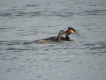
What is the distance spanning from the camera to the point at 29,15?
28.1m

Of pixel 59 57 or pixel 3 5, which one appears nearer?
pixel 59 57

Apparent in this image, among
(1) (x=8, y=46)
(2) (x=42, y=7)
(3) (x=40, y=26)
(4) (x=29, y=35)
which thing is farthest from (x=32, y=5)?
(1) (x=8, y=46)

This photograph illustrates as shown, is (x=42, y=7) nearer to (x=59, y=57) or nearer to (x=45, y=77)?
(x=59, y=57)

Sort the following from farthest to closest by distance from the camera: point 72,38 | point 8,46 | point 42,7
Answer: point 42,7 → point 72,38 → point 8,46

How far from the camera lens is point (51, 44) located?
64.5 feet

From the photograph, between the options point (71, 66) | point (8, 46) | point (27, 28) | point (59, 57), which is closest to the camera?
point (71, 66)

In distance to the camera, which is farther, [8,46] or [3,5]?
[3,5]

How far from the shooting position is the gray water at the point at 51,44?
50.6 ft

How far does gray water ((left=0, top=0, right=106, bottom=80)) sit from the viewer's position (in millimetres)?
15414

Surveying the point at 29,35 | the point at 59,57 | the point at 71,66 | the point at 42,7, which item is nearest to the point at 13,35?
the point at 29,35

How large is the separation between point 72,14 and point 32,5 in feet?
16.0

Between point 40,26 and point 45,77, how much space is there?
30.9 ft

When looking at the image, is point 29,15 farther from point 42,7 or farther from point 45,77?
point 45,77

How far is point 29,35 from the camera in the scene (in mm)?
21453
